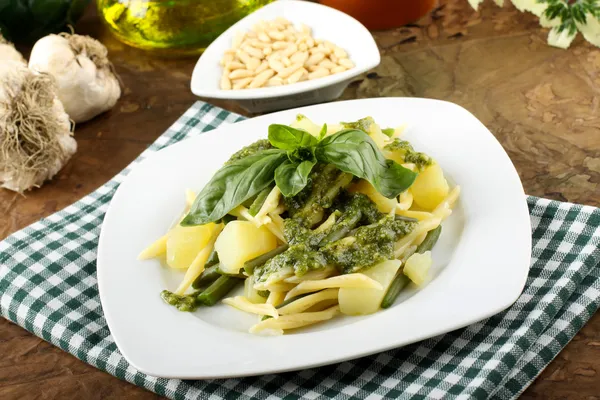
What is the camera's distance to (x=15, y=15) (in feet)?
11.6

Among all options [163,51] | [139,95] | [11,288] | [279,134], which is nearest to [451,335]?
[279,134]

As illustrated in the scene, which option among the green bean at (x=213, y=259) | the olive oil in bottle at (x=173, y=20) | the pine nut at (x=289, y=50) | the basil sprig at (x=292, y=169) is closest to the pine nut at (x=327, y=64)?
the pine nut at (x=289, y=50)

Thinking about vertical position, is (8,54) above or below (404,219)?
below

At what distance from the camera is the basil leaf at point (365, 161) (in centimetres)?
204

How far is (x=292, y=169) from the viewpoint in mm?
2109

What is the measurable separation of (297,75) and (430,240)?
3.79ft

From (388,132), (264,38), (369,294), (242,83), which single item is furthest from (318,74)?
(369,294)

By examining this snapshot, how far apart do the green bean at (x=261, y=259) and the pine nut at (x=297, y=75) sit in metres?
1.11

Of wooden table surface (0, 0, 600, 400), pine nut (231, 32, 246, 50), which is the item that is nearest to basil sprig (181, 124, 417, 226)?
wooden table surface (0, 0, 600, 400)

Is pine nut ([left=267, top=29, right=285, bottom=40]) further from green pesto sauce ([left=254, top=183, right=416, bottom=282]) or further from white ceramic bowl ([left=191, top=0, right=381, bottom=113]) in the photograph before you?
green pesto sauce ([left=254, top=183, right=416, bottom=282])

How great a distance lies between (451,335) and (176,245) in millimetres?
796

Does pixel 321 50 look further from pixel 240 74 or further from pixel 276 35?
pixel 240 74

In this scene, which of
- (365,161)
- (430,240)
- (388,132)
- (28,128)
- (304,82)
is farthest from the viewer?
(304,82)

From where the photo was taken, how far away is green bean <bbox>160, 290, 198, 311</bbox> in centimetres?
207
